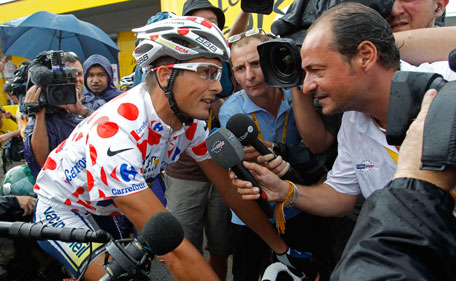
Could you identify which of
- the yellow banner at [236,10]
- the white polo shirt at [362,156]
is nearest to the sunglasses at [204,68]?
Answer: the white polo shirt at [362,156]

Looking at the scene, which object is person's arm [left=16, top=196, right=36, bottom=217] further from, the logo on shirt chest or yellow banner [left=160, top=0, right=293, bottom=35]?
yellow banner [left=160, top=0, right=293, bottom=35]

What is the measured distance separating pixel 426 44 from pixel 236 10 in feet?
11.2

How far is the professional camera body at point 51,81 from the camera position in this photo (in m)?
2.86

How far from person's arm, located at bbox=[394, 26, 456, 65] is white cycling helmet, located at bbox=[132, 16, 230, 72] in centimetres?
102

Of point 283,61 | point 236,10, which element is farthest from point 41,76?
point 236,10

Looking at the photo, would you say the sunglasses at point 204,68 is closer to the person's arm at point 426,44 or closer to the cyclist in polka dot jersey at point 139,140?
the cyclist in polka dot jersey at point 139,140

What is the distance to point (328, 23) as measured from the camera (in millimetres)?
1751

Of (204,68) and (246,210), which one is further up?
(204,68)

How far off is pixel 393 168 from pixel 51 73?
2648 mm

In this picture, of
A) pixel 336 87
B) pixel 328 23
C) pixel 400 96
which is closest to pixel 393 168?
pixel 336 87

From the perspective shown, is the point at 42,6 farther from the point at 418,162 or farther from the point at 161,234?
the point at 418,162

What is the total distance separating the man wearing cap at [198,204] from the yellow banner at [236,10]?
123 cm

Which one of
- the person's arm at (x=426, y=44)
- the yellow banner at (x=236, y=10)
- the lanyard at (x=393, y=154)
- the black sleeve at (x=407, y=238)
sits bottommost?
the lanyard at (x=393, y=154)

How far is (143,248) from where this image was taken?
1.22m
